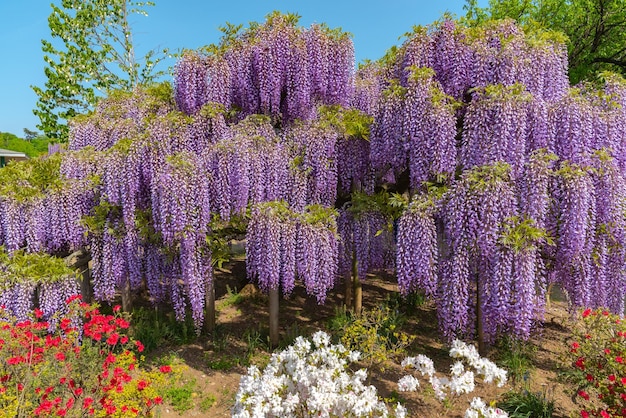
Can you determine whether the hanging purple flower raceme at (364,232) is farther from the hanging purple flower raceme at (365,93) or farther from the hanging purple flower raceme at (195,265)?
the hanging purple flower raceme at (365,93)

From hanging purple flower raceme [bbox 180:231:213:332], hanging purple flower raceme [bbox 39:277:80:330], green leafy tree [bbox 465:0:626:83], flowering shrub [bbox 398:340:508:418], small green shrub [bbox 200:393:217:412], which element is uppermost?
green leafy tree [bbox 465:0:626:83]

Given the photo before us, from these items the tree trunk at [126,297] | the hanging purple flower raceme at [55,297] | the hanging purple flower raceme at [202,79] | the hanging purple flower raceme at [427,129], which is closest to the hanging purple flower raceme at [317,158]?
the hanging purple flower raceme at [427,129]

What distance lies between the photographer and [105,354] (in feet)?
24.4

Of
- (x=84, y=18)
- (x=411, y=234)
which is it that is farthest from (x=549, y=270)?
(x=84, y=18)

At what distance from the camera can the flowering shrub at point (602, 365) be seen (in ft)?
17.6

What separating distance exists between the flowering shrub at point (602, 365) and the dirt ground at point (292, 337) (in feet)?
1.39

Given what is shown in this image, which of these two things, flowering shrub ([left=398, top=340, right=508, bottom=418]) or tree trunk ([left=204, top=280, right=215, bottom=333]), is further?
tree trunk ([left=204, top=280, right=215, bottom=333])

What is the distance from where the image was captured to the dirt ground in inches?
255

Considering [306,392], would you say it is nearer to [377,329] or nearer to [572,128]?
[377,329]

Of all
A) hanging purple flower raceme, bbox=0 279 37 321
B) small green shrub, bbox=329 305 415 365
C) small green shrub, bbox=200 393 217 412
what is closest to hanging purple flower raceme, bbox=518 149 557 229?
small green shrub, bbox=329 305 415 365

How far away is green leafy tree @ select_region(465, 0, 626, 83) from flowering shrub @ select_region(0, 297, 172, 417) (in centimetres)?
1708

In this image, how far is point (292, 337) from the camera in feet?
27.2

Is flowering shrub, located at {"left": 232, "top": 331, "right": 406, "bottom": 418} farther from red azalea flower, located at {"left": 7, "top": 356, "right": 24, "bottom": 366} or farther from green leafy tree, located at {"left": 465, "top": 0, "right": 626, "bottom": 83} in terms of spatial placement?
green leafy tree, located at {"left": 465, "top": 0, "right": 626, "bottom": 83}

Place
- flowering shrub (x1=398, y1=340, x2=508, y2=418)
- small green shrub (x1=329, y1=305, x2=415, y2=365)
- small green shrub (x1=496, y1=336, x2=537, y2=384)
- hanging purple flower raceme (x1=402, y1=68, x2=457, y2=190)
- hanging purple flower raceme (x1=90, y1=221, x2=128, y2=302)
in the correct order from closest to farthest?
flowering shrub (x1=398, y1=340, x2=508, y2=418) < small green shrub (x1=329, y1=305, x2=415, y2=365) < hanging purple flower raceme (x1=402, y1=68, x2=457, y2=190) < small green shrub (x1=496, y1=336, x2=537, y2=384) < hanging purple flower raceme (x1=90, y1=221, x2=128, y2=302)
